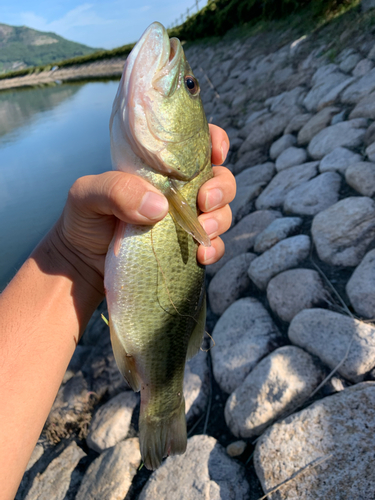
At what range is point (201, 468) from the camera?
242 cm

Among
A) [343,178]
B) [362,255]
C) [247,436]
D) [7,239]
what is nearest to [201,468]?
[247,436]

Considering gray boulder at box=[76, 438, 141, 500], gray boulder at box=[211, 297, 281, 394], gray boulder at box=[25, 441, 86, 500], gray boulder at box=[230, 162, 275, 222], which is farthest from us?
gray boulder at box=[230, 162, 275, 222]

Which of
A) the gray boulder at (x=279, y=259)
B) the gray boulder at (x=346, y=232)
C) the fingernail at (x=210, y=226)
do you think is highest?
the fingernail at (x=210, y=226)

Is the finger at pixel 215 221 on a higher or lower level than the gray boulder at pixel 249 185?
higher

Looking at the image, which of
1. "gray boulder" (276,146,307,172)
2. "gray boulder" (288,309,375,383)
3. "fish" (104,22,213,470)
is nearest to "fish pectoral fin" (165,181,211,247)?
"fish" (104,22,213,470)

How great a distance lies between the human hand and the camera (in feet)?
5.48

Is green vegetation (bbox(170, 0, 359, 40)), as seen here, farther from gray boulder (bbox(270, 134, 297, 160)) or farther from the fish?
the fish

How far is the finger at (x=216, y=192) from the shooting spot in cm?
196

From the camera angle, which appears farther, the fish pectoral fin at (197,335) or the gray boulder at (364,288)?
the gray boulder at (364,288)

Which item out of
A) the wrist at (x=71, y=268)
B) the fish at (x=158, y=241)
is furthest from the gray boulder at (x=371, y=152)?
the wrist at (x=71, y=268)

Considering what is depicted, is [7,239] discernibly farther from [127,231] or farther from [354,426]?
[354,426]

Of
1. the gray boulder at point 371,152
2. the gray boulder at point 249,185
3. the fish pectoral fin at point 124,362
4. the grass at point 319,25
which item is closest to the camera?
the fish pectoral fin at point 124,362

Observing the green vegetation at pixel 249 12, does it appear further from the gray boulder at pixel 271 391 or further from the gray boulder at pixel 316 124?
the gray boulder at pixel 271 391

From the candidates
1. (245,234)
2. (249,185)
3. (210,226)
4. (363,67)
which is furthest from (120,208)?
(363,67)
